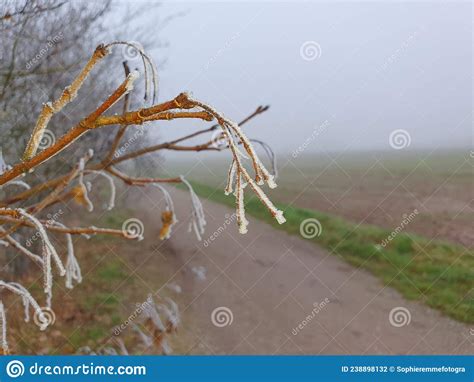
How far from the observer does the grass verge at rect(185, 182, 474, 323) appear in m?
5.79

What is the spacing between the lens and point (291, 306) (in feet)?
19.8

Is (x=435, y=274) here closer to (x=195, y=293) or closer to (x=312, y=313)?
(x=312, y=313)

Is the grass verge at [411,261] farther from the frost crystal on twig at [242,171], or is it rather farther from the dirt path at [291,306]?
the frost crystal on twig at [242,171]

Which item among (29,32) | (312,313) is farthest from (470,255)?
(29,32)

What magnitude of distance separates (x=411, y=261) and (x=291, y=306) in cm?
219

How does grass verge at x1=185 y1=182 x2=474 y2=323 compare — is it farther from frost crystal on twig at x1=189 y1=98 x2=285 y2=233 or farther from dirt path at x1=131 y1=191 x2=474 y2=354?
frost crystal on twig at x1=189 y1=98 x2=285 y2=233

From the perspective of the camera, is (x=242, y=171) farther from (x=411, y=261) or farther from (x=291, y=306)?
(x=411, y=261)

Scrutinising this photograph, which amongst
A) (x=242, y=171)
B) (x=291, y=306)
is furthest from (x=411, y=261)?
Answer: (x=242, y=171)

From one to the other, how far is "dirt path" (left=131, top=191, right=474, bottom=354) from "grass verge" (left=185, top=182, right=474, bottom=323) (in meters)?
0.19

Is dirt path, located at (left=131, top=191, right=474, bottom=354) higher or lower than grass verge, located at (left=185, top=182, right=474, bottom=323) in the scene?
lower

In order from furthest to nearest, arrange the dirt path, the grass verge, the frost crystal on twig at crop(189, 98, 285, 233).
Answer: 1. the grass verge
2. the dirt path
3. the frost crystal on twig at crop(189, 98, 285, 233)

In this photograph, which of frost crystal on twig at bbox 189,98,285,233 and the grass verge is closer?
frost crystal on twig at bbox 189,98,285,233

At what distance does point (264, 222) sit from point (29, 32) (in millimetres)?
7354

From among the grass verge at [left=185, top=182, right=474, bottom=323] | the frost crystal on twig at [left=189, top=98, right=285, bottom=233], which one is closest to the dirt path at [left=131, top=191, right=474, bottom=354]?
the grass verge at [left=185, top=182, right=474, bottom=323]
